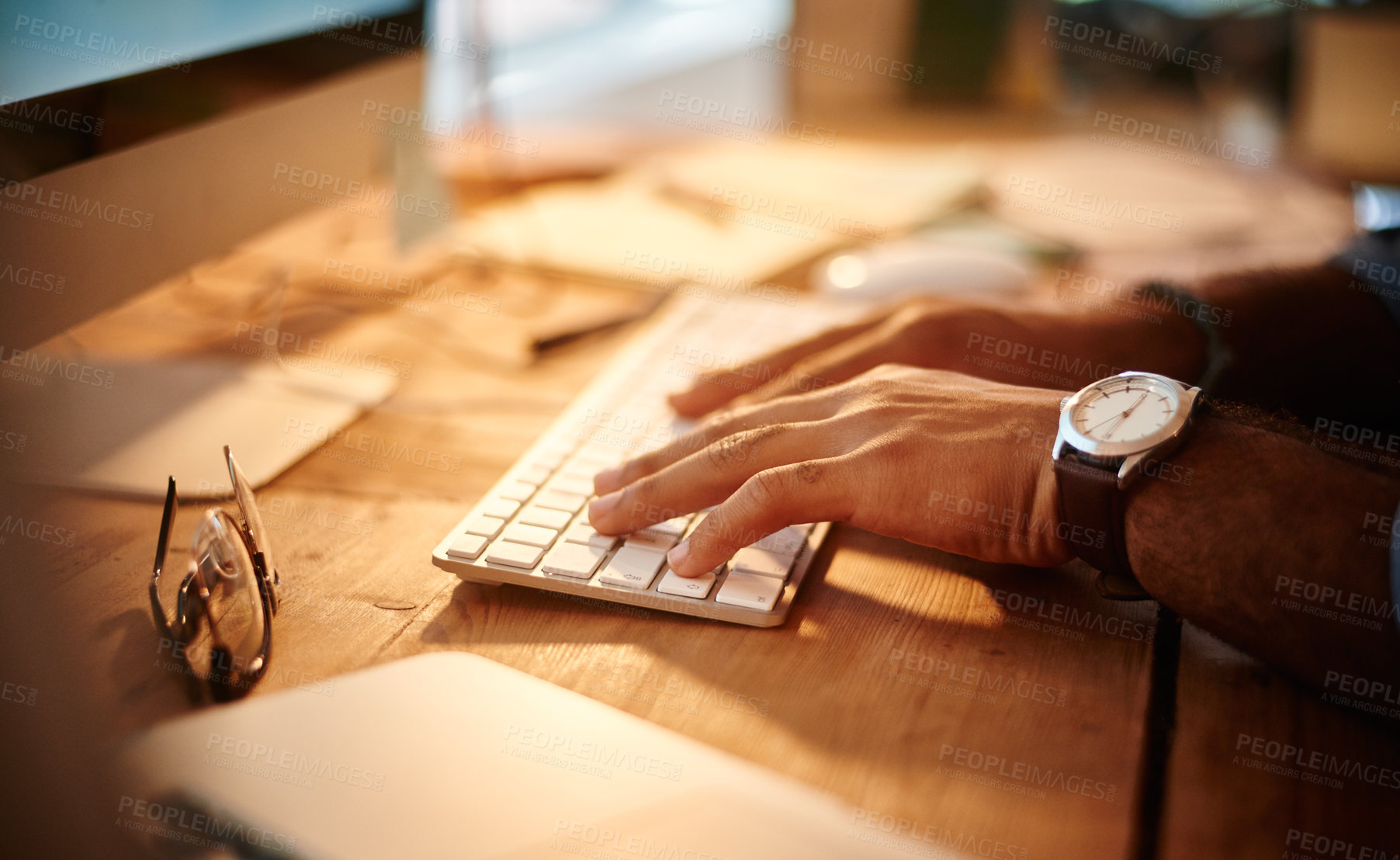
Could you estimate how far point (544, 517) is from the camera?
599 mm

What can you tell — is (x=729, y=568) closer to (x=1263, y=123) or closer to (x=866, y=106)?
(x=866, y=106)

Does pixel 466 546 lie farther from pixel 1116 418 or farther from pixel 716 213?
pixel 716 213

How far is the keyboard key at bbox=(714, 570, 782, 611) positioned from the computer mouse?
0.50 metres

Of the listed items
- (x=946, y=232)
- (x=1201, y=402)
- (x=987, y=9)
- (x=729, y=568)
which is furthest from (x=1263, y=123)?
(x=729, y=568)

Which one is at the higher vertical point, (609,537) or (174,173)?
(174,173)

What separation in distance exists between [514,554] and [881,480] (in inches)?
9.5

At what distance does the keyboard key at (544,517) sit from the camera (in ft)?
1.94

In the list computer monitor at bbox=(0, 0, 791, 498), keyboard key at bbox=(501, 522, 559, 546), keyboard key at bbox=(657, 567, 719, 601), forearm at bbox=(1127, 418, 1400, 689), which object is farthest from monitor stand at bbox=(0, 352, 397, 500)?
forearm at bbox=(1127, 418, 1400, 689)

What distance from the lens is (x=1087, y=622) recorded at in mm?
524

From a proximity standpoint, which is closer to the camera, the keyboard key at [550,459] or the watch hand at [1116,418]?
the watch hand at [1116,418]

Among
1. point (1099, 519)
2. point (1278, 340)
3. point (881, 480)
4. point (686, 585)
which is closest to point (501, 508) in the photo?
point (686, 585)

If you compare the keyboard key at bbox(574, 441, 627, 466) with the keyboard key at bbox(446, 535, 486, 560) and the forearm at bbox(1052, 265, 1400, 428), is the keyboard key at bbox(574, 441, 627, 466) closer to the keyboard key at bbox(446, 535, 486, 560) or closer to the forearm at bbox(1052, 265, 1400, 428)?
the keyboard key at bbox(446, 535, 486, 560)

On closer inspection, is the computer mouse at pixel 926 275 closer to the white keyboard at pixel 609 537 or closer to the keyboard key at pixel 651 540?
the white keyboard at pixel 609 537

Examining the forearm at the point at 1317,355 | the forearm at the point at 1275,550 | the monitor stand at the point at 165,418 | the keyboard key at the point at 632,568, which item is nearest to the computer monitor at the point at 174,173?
the monitor stand at the point at 165,418
